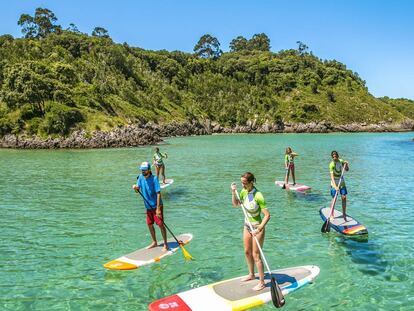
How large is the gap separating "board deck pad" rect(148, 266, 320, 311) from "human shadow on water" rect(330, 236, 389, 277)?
2.48 metres

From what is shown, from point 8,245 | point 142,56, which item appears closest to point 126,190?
point 8,245

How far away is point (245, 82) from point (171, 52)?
37.1 meters

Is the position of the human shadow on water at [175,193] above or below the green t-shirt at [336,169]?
below

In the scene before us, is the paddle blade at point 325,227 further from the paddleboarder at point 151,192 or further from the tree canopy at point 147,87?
the tree canopy at point 147,87

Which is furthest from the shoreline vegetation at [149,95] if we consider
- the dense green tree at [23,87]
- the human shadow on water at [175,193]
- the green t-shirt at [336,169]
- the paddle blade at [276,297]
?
the paddle blade at [276,297]

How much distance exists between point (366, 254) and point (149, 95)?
11829 cm

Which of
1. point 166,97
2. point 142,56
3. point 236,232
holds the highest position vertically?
point 142,56

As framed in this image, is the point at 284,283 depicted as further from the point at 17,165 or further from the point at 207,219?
the point at 17,165

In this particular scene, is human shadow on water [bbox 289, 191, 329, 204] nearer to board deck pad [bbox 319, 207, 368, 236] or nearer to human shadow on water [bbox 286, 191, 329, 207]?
human shadow on water [bbox 286, 191, 329, 207]

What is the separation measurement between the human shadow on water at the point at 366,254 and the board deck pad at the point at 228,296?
2480mm

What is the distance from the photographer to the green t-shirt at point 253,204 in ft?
30.9

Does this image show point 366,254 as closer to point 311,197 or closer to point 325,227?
point 325,227

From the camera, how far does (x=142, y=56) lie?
159 meters

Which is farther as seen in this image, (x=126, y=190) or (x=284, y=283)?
(x=126, y=190)
